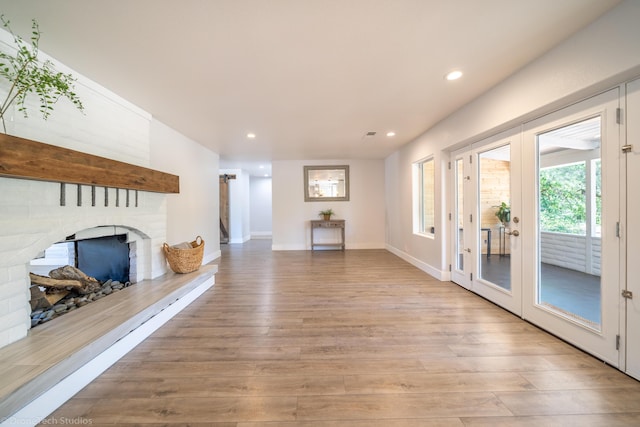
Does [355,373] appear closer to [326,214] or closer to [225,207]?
[326,214]

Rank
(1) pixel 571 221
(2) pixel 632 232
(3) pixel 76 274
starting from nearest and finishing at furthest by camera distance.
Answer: (2) pixel 632 232
(1) pixel 571 221
(3) pixel 76 274

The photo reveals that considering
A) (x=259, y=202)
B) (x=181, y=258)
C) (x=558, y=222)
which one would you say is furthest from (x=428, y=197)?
(x=259, y=202)

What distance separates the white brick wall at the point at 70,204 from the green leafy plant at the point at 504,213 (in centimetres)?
408

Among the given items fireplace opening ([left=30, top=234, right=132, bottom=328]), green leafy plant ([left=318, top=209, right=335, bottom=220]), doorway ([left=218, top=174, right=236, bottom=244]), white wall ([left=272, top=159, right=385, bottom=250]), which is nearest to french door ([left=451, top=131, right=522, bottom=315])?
white wall ([left=272, top=159, right=385, bottom=250])

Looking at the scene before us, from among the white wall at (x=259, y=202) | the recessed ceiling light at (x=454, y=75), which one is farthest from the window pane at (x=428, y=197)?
the white wall at (x=259, y=202)

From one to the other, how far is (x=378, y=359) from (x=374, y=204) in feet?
17.6

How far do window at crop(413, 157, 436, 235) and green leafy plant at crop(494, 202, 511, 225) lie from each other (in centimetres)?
134

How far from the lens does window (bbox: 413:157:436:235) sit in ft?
14.4

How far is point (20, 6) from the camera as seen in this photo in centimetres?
155

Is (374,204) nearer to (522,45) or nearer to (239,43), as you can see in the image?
(522,45)

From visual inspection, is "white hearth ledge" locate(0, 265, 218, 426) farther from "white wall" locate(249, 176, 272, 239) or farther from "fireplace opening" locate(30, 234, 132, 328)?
"white wall" locate(249, 176, 272, 239)

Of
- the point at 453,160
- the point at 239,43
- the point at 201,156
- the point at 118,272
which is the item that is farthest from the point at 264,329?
the point at 201,156

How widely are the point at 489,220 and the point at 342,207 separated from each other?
4183 mm

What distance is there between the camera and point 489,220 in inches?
119
